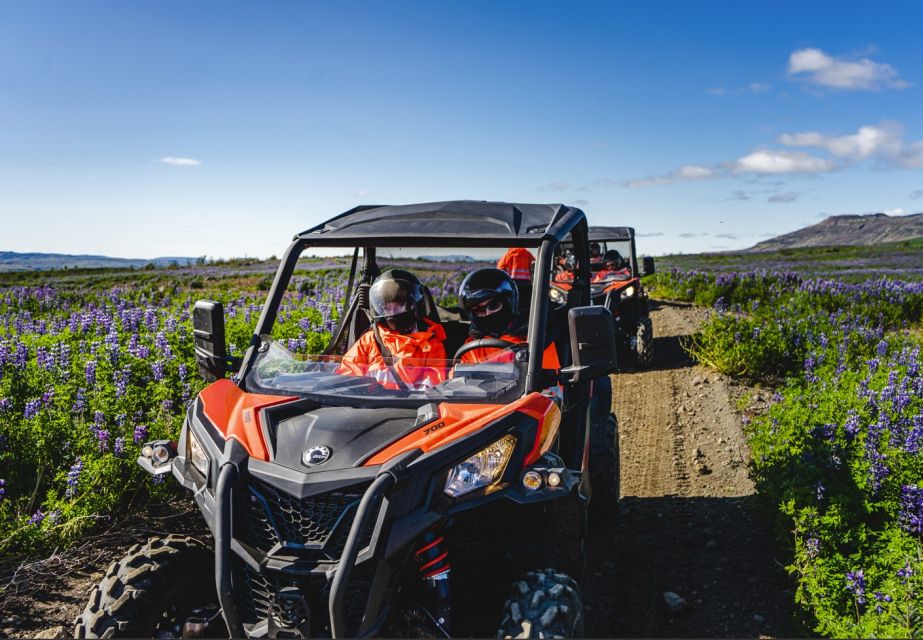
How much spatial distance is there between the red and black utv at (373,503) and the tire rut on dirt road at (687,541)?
113 centimetres

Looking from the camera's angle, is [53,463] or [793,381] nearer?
[53,463]

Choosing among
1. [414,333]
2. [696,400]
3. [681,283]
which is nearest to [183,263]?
[681,283]

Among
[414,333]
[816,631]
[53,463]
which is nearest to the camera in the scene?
[816,631]

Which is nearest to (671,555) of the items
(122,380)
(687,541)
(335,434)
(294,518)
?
(687,541)

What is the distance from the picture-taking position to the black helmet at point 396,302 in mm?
3789

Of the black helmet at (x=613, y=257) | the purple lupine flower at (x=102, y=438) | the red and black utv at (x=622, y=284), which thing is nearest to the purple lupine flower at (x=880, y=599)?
the purple lupine flower at (x=102, y=438)

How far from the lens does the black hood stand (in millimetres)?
2418

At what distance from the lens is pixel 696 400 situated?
25.9ft

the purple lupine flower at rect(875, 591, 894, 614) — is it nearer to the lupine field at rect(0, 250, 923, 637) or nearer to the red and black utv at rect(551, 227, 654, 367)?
the lupine field at rect(0, 250, 923, 637)

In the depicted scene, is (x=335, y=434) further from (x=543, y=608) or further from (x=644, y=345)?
(x=644, y=345)

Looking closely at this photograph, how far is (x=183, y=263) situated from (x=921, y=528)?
30.1 meters

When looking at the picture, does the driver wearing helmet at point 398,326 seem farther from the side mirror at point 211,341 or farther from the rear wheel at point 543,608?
the rear wheel at point 543,608

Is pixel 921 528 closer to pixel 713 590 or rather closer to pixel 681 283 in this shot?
pixel 713 590

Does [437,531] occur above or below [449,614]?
above
